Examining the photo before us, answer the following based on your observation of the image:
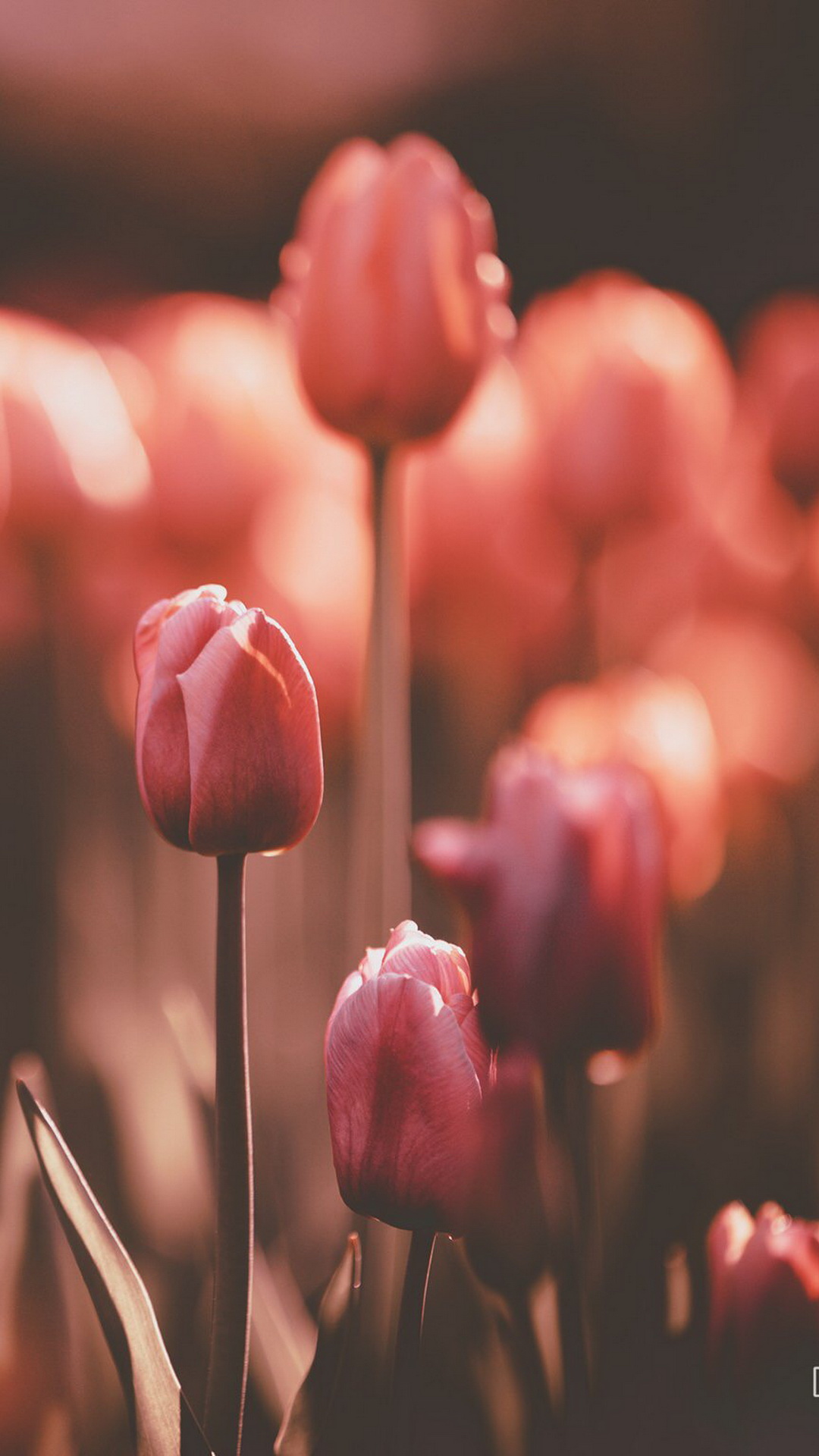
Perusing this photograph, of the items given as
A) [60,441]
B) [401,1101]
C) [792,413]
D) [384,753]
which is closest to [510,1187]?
[401,1101]

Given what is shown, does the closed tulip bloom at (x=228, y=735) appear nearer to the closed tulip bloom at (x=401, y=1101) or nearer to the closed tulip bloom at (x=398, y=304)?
the closed tulip bloom at (x=401, y=1101)

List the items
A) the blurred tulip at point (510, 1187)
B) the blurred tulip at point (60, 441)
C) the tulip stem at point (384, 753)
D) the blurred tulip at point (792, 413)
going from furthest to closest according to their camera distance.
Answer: the blurred tulip at point (792, 413) → the blurred tulip at point (60, 441) → the tulip stem at point (384, 753) → the blurred tulip at point (510, 1187)

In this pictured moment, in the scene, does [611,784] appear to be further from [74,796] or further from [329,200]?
[74,796]

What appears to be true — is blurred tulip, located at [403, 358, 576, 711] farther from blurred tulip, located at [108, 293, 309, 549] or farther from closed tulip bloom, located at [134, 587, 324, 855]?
closed tulip bloom, located at [134, 587, 324, 855]

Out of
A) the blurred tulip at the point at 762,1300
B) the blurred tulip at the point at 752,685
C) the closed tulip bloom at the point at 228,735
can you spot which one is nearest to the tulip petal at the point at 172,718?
the closed tulip bloom at the point at 228,735

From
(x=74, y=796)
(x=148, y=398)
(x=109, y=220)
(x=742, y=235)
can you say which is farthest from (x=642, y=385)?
(x=109, y=220)

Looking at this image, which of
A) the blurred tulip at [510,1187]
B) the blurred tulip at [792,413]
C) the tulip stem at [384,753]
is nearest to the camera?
the blurred tulip at [510,1187]
